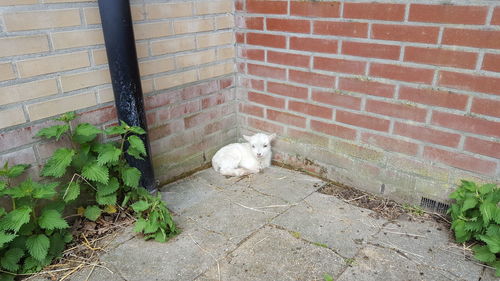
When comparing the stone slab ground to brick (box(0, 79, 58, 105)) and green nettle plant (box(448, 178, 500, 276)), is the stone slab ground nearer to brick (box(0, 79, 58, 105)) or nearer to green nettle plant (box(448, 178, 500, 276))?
green nettle plant (box(448, 178, 500, 276))

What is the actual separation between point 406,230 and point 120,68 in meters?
2.28

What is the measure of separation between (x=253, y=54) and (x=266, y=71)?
0.21 meters

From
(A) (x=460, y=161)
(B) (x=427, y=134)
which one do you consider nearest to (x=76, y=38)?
(B) (x=427, y=134)

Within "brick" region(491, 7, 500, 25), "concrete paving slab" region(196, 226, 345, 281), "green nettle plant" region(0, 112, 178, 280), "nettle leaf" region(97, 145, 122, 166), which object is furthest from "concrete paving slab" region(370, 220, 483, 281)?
"nettle leaf" region(97, 145, 122, 166)

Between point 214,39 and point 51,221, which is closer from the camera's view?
point 51,221

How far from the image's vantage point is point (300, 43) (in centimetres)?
305

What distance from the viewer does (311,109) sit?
3.17 meters

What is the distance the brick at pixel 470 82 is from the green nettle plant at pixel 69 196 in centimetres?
210

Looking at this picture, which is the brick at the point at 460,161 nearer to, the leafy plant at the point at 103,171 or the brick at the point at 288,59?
the brick at the point at 288,59

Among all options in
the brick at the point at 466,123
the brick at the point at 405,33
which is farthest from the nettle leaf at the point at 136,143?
the brick at the point at 466,123

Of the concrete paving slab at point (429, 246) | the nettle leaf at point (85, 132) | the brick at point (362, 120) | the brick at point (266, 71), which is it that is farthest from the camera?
the brick at point (266, 71)

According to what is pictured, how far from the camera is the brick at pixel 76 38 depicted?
2320mm

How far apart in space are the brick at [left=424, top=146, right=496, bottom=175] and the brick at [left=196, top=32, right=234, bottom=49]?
6.48 ft

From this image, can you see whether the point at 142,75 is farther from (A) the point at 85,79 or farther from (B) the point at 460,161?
(B) the point at 460,161
